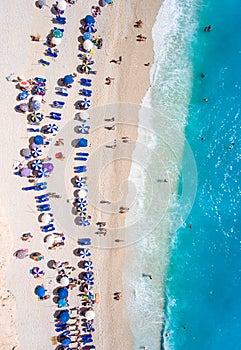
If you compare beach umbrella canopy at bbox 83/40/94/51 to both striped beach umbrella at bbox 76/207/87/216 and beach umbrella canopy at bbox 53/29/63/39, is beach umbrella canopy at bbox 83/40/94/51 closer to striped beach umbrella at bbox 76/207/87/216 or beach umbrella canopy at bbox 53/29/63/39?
beach umbrella canopy at bbox 53/29/63/39

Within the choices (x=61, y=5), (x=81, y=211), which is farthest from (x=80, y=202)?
(x=61, y=5)

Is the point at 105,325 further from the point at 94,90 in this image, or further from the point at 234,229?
the point at 94,90

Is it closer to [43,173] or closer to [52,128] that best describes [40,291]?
[43,173]

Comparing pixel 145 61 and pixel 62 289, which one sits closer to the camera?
pixel 62 289

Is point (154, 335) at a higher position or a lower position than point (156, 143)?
lower

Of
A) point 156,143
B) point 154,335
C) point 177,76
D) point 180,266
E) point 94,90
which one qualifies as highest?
point 177,76

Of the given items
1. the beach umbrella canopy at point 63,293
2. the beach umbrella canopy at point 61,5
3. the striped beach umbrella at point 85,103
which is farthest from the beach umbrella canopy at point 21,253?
the beach umbrella canopy at point 61,5

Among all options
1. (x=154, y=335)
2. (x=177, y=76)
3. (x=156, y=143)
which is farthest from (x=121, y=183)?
(x=154, y=335)

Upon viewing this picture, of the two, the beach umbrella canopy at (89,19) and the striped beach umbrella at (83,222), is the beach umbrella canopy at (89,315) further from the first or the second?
the beach umbrella canopy at (89,19)
